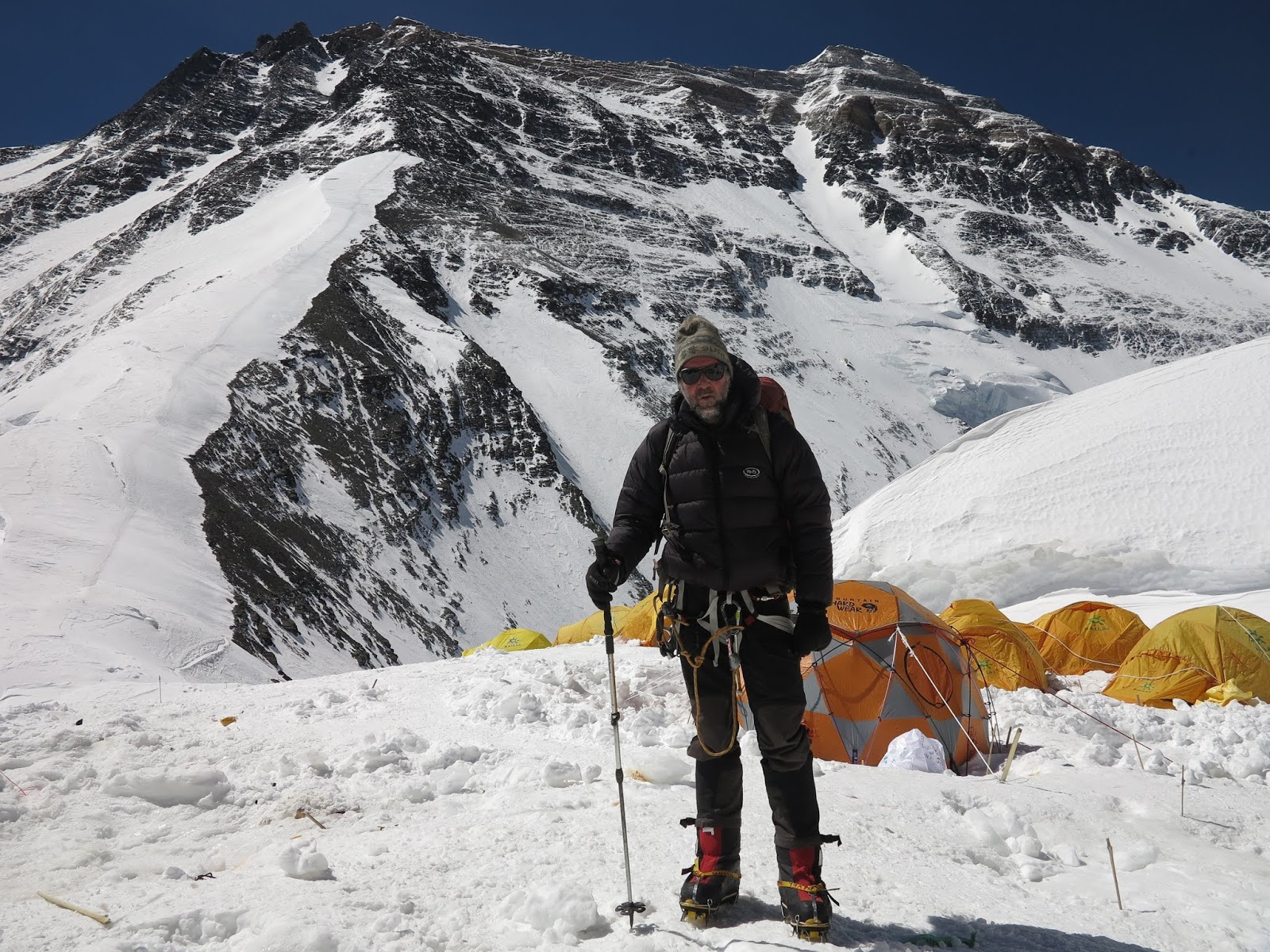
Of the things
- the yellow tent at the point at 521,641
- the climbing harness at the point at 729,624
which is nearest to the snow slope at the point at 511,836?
the climbing harness at the point at 729,624

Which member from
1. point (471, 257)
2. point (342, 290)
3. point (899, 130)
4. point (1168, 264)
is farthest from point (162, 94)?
point (1168, 264)

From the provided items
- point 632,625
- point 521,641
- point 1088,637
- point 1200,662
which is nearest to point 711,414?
point 1200,662

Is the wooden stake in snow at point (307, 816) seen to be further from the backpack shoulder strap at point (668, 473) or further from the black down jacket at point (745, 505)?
the backpack shoulder strap at point (668, 473)

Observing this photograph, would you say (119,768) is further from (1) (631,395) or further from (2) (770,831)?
(1) (631,395)

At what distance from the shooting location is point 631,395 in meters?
65.2

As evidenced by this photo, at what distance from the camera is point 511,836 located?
4.09 m

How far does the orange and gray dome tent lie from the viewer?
797 cm

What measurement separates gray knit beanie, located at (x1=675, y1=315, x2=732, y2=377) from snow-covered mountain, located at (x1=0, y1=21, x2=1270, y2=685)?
8.41 metres

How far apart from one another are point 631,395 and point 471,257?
21393mm

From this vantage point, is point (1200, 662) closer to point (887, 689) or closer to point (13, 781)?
point (887, 689)

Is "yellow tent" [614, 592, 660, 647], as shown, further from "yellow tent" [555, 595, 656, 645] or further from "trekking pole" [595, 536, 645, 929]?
"trekking pole" [595, 536, 645, 929]

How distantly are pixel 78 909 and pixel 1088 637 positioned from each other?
497 inches

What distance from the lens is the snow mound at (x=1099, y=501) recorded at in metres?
14.0

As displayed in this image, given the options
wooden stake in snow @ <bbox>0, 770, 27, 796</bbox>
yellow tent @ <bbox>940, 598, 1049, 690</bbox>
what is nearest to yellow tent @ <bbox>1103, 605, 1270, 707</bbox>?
yellow tent @ <bbox>940, 598, 1049, 690</bbox>
